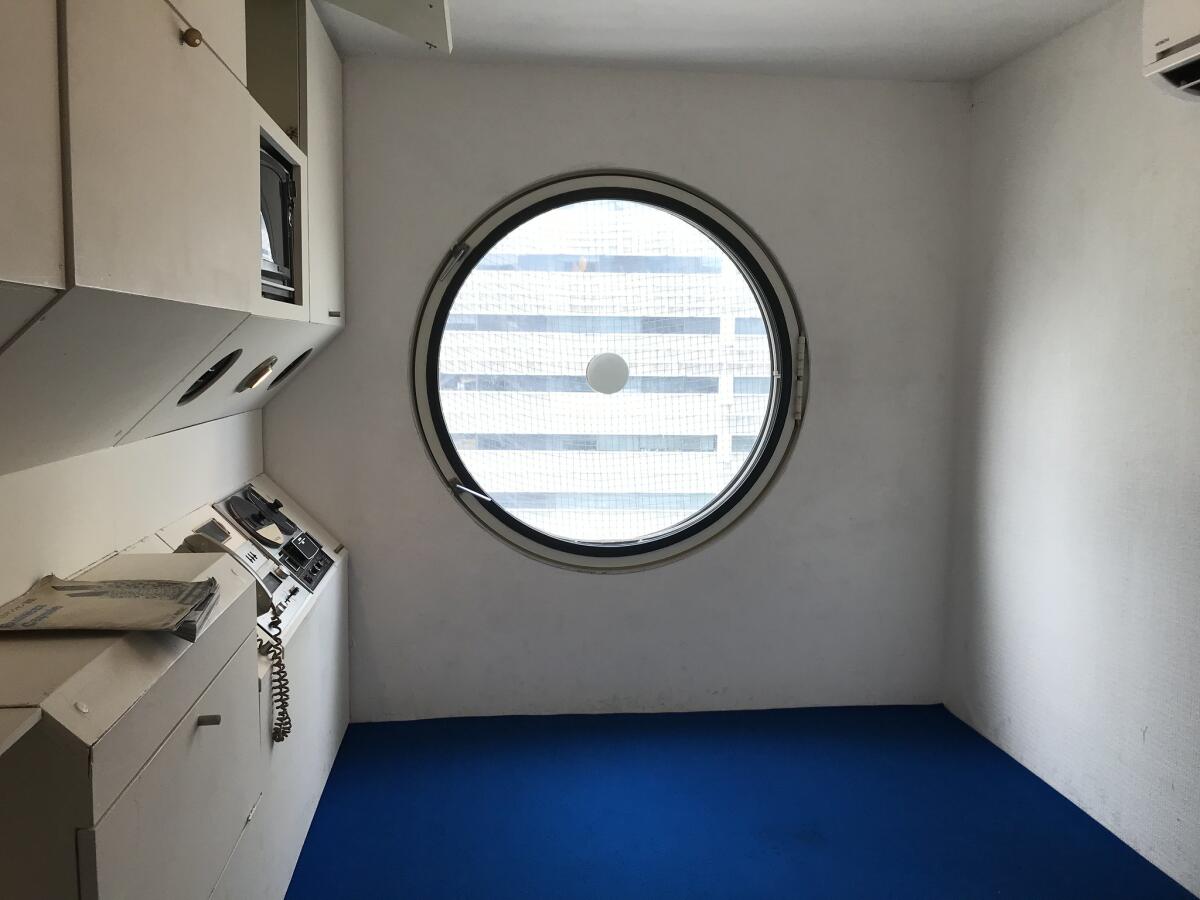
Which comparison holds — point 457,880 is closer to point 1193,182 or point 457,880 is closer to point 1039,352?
point 1039,352

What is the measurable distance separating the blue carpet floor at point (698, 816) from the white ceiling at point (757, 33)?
2237mm

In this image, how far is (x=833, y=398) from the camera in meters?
3.35

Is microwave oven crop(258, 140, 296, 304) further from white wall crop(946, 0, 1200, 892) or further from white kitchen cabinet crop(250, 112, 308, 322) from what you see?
white wall crop(946, 0, 1200, 892)

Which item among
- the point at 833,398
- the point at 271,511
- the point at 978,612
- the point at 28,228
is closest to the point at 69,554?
the point at 28,228

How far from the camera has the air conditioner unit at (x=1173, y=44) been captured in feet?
6.30

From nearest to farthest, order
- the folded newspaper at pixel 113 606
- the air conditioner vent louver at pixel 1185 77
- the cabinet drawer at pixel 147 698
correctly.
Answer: the cabinet drawer at pixel 147 698
the folded newspaper at pixel 113 606
the air conditioner vent louver at pixel 1185 77

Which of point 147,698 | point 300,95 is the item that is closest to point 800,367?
point 300,95

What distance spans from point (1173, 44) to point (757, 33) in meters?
1.20

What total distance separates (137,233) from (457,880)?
1762mm

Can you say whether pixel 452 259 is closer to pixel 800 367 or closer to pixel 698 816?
pixel 800 367

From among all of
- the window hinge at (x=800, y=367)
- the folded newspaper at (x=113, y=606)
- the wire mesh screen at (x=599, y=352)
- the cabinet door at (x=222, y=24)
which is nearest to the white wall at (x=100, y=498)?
the folded newspaper at (x=113, y=606)

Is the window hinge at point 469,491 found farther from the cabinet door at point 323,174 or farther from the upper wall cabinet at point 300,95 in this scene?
the upper wall cabinet at point 300,95

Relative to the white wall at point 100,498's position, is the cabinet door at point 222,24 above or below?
above

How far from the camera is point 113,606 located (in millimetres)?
1371
